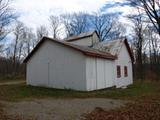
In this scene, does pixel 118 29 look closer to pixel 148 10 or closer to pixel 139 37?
pixel 139 37

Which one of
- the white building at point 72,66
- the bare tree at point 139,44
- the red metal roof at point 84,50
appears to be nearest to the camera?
the red metal roof at point 84,50

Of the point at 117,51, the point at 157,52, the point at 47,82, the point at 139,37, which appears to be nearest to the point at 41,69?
the point at 47,82

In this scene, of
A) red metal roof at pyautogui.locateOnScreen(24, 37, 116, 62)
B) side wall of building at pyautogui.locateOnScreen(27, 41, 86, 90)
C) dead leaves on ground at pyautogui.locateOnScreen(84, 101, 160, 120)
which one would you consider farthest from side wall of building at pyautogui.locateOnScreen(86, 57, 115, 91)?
dead leaves on ground at pyautogui.locateOnScreen(84, 101, 160, 120)

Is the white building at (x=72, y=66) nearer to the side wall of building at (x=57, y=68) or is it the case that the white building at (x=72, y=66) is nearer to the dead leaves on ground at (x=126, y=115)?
the side wall of building at (x=57, y=68)

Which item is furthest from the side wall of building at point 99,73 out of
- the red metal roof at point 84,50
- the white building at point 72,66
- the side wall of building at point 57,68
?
the side wall of building at point 57,68

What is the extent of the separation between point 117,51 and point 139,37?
27271mm

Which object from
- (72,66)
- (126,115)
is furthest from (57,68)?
(126,115)

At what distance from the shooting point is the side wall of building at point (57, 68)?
74.3ft

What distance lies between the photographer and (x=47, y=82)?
2481 centimetres

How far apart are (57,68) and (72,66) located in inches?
65.4

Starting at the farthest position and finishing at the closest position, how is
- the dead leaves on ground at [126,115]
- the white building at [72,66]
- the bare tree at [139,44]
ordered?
the bare tree at [139,44], the white building at [72,66], the dead leaves on ground at [126,115]

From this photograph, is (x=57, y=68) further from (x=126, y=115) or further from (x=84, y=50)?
(x=126, y=115)

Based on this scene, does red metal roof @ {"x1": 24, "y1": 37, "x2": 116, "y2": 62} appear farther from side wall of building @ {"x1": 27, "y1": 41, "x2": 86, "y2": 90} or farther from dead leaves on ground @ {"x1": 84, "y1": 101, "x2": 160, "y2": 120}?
dead leaves on ground @ {"x1": 84, "y1": 101, "x2": 160, "y2": 120}

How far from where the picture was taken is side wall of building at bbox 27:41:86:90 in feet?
74.3
